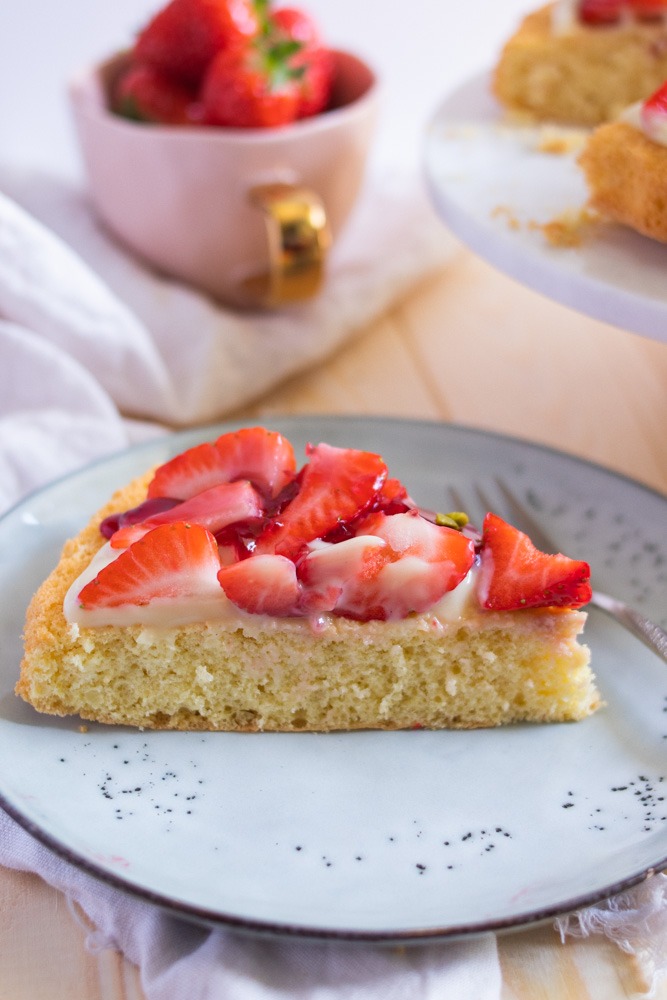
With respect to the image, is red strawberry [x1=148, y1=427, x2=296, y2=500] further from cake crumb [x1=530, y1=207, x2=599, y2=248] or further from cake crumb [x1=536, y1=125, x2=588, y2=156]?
cake crumb [x1=536, y1=125, x2=588, y2=156]

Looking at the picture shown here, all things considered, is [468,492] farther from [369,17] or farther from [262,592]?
Answer: [369,17]

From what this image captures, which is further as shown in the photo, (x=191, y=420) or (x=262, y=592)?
(x=191, y=420)

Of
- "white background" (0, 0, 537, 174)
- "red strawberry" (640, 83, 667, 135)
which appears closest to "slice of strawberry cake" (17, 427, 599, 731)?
"red strawberry" (640, 83, 667, 135)

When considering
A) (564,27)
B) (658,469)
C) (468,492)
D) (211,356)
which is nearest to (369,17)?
(564,27)

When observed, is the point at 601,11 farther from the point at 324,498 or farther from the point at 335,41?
the point at 324,498

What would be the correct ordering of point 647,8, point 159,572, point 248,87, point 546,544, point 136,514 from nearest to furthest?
point 159,572, point 136,514, point 546,544, point 248,87, point 647,8

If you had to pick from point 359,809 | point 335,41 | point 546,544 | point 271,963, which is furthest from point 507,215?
point 335,41
